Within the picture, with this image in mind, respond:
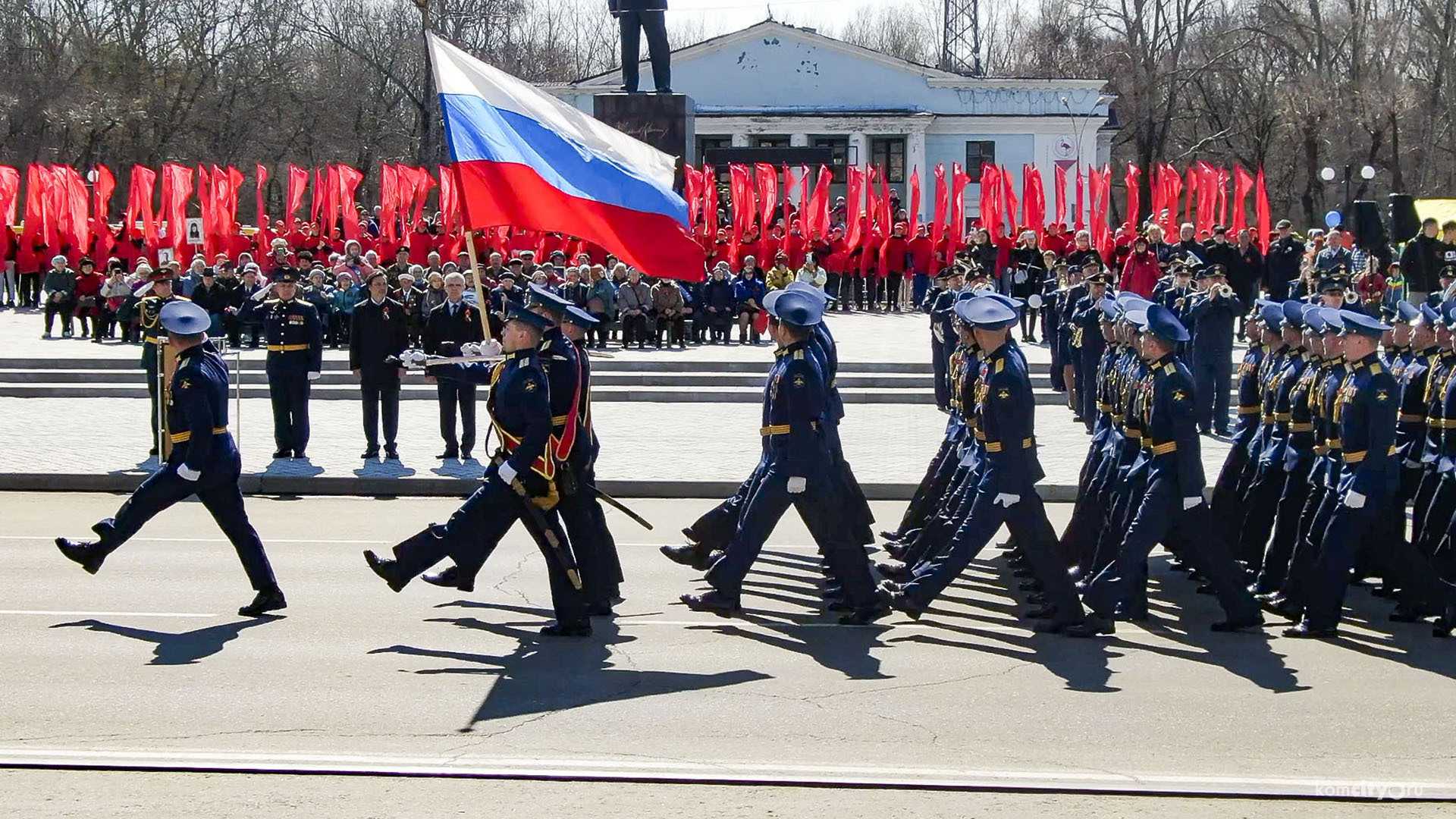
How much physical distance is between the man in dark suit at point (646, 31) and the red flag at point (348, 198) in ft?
20.4

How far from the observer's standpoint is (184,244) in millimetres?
30875

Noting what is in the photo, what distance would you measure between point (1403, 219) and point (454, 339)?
11978mm

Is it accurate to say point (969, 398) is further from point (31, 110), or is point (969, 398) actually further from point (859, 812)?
point (31, 110)

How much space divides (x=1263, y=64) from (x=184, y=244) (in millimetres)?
48408

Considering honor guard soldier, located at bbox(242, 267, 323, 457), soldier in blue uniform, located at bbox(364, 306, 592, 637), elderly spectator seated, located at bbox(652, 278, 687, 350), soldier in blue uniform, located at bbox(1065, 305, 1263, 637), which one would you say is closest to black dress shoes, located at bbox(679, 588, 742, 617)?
soldier in blue uniform, located at bbox(364, 306, 592, 637)

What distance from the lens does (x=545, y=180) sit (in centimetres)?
1038

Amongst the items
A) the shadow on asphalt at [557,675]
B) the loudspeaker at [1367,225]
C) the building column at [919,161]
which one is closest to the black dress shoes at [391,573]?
the shadow on asphalt at [557,675]

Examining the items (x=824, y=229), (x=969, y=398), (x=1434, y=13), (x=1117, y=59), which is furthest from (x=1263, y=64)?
(x=969, y=398)

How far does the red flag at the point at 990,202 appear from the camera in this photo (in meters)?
30.3

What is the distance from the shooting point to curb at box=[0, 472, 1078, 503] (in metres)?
14.6

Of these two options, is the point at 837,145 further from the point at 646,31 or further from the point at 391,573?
the point at 391,573

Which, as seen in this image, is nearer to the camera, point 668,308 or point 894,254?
point 668,308

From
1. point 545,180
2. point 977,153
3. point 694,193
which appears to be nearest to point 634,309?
point 694,193

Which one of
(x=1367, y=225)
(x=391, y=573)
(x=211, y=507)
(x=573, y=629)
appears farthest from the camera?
(x=1367, y=225)
